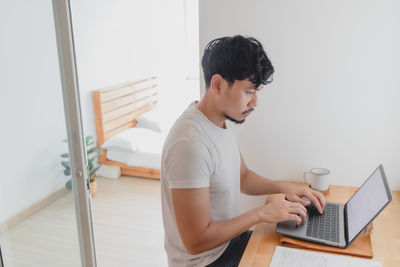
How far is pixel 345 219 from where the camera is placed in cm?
143

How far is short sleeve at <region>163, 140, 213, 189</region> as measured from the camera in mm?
1250

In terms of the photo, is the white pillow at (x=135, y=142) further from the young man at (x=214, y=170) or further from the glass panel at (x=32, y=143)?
the young man at (x=214, y=170)

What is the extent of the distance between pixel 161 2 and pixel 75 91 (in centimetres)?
352

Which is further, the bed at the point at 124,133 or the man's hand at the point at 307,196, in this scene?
the bed at the point at 124,133

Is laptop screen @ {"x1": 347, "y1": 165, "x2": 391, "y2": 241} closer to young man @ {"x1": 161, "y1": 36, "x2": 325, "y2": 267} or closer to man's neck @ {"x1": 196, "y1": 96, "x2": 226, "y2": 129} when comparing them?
young man @ {"x1": 161, "y1": 36, "x2": 325, "y2": 267}

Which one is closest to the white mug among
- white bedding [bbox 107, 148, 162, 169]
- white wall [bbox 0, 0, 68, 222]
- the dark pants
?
the dark pants

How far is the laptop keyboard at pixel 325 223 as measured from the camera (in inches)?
52.0

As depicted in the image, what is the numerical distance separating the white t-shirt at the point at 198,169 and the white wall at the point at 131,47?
2525mm

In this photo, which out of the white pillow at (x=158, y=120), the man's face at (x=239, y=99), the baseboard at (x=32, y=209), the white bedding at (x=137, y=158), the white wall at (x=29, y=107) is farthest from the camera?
the white pillow at (x=158, y=120)

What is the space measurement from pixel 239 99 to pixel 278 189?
49cm

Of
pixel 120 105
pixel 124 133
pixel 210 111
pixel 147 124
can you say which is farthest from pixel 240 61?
pixel 147 124

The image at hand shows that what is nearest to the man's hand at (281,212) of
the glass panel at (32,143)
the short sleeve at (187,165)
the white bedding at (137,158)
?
the short sleeve at (187,165)

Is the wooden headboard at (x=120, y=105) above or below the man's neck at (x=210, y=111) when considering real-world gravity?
below

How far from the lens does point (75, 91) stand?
5.50 ft
